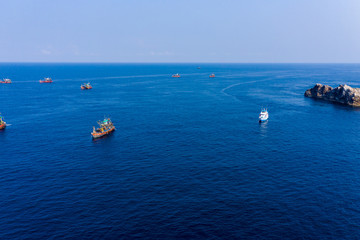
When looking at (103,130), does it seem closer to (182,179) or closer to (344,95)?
(182,179)

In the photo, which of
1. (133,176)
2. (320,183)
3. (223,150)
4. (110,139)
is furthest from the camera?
(110,139)

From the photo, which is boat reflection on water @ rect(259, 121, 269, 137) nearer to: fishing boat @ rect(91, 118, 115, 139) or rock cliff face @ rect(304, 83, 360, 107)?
fishing boat @ rect(91, 118, 115, 139)

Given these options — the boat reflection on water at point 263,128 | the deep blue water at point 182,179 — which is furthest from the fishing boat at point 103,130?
the boat reflection on water at point 263,128

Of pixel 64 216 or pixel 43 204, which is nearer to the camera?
pixel 64 216

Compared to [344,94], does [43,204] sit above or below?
below

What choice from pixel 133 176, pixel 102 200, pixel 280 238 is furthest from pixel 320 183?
pixel 102 200

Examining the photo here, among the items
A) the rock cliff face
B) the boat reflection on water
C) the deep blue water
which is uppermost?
the rock cliff face

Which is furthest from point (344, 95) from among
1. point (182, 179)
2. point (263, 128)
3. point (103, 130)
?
point (103, 130)

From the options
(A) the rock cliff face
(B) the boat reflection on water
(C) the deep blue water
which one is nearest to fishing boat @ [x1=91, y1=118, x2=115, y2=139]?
(C) the deep blue water

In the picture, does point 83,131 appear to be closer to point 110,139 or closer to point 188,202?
point 110,139

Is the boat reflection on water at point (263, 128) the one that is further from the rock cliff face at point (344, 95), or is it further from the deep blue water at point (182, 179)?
the rock cliff face at point (344, 95)

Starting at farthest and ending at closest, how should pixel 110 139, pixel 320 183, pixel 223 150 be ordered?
1. pixel 110 139
2. pixel 223 150
3. pixel 320 183
